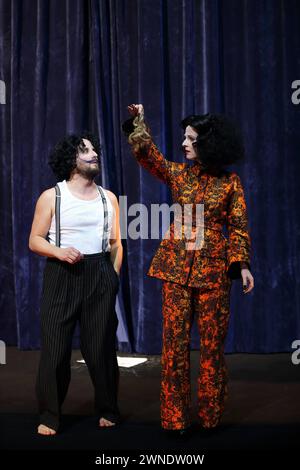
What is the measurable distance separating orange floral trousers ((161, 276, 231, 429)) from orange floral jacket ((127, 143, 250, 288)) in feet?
0.17

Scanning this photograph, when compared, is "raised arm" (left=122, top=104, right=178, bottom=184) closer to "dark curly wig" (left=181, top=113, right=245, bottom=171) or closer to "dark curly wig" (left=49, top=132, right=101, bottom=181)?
"dark curly wig" (left=181, top=113, right=245, bottom=171)

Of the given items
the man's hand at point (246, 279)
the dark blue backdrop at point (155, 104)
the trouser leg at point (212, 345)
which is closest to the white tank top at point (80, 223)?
the trouser leg at point (212, 345)

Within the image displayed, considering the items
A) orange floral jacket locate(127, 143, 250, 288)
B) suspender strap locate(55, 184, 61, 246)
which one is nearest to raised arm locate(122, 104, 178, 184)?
orange floral jacket locate(127, 143, 250, 288)

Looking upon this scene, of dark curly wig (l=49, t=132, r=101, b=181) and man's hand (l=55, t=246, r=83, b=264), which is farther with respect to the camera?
dark curly wig (l=49, t=132, r=101, b=181)

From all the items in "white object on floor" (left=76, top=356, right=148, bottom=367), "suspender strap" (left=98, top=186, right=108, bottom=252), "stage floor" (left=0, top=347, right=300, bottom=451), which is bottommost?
"stage floor" (left=0, top=347, right=300, bottom=451)

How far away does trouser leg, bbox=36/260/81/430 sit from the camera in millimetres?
2650

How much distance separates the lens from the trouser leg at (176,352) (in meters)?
2.54

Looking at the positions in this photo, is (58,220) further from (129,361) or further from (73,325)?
(129,361)

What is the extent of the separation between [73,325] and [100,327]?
116 mm

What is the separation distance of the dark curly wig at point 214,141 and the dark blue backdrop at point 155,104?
1.81m

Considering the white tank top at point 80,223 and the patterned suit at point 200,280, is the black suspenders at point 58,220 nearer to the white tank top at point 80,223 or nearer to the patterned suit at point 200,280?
the white tank top at point 80,223

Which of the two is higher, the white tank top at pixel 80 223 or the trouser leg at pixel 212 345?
the white tank top at pixel 80 223

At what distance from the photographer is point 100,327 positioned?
8.87 feet

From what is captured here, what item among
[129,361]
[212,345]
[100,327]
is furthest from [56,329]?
[129,361]
